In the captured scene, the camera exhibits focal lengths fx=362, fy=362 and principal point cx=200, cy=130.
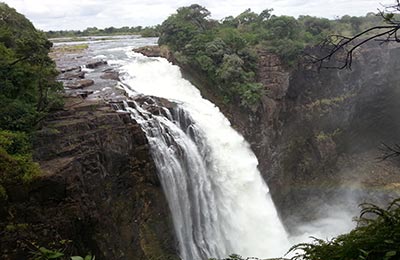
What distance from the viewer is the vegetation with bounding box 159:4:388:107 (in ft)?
79.3

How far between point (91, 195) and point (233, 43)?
18643 mm

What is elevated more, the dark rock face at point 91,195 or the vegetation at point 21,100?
the vegetation at point 21,100

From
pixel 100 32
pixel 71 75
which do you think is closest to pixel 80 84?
pixel 71 75

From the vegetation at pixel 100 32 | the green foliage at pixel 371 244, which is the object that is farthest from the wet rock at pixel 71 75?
the vegetation at pixel 100 32

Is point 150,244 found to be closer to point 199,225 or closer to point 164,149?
point 199,225

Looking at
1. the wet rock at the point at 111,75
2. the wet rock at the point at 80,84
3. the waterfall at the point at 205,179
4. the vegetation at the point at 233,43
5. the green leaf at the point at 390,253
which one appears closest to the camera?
the green leaf at the point at 390,253

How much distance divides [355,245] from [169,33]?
26.3 m

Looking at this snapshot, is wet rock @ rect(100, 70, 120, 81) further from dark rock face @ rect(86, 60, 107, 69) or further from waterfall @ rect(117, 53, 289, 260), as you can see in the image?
dark rock face @ rect(86, 60, 107, 69)

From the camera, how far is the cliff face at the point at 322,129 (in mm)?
24344

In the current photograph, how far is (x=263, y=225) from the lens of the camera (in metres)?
18.7

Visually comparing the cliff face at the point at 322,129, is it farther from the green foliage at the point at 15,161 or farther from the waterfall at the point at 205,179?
the green foliage at the point at 15,161

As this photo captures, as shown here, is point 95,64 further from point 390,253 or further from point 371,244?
point 390,253

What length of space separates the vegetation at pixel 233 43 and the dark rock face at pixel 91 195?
1100 cm

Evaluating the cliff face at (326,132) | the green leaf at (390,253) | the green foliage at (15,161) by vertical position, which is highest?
A: the green leaf at (390,253)
